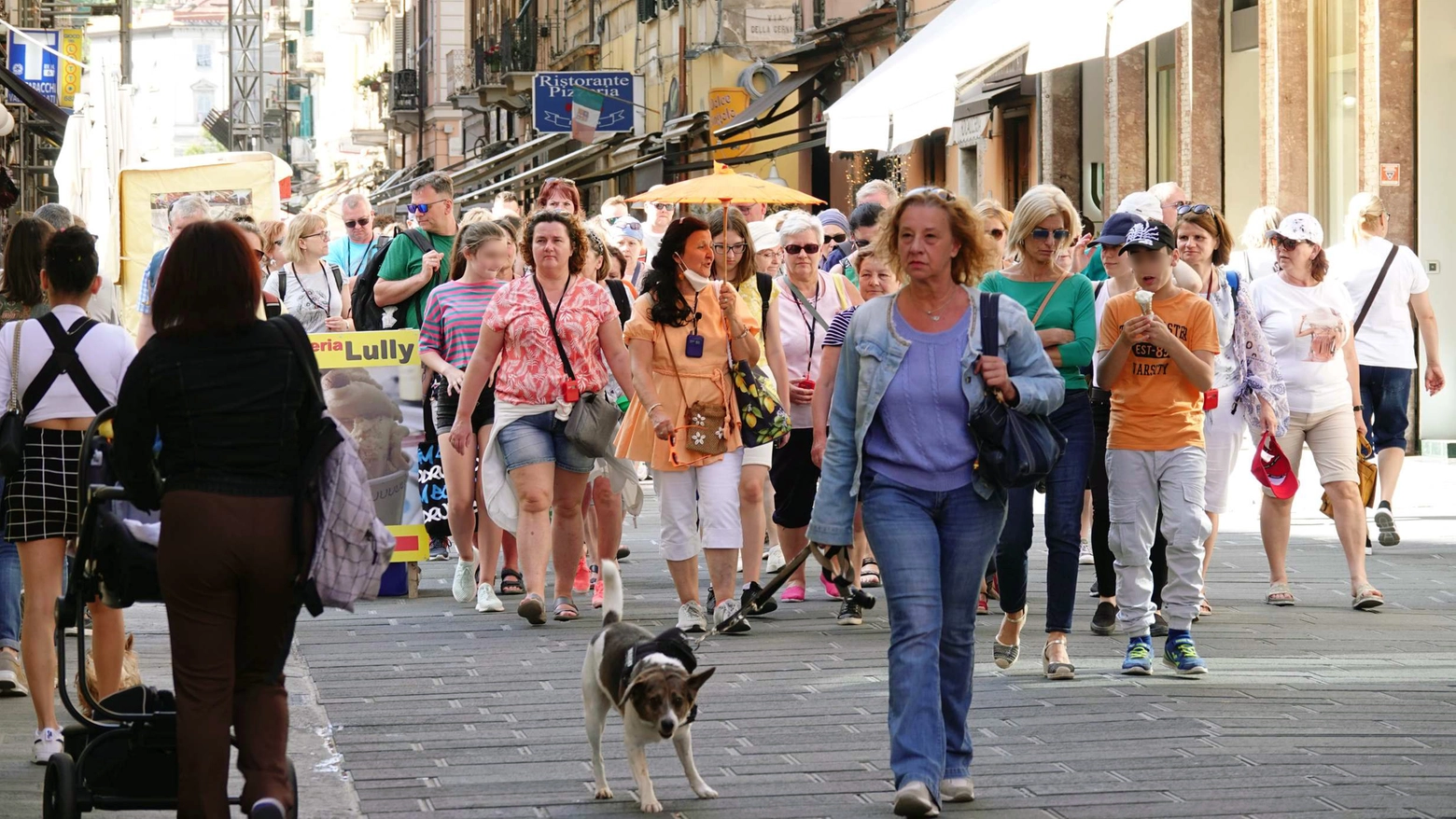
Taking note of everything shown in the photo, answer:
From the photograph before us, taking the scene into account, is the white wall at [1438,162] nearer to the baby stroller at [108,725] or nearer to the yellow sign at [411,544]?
the yellow sign at [411,544]

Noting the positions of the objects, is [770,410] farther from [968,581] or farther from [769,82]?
[769,82]

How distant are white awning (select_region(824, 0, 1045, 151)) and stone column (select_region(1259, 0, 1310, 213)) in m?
5.24

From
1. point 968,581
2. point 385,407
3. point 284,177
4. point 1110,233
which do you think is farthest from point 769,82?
point 968,581

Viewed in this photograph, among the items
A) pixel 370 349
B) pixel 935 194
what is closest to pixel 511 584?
pixel 370 349

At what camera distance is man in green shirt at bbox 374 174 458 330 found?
12.9 meters

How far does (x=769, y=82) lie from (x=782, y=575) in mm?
27768

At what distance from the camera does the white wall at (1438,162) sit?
18.4 m

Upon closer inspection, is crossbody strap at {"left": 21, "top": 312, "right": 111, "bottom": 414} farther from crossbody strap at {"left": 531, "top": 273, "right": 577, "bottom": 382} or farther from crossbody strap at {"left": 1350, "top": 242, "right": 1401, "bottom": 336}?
crossbody strap at {"left": 1350, "top": 242, "right": 1401, "bottom": 336}

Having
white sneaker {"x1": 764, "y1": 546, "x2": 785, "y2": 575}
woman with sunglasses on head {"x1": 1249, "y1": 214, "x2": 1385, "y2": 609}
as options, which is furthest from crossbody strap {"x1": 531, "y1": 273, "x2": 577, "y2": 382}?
woman with sunglasses on head {"x1": 1249, "y1": 214, "x2": 1385, "y2": 609}

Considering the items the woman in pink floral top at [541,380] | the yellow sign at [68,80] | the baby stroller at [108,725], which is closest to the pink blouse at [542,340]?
the woman in pink floral top at [541,380]

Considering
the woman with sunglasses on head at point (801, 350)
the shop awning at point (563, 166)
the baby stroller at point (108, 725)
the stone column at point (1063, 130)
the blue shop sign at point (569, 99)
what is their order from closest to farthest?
the baby stroller at point (108, 725) → the woman with sunglasses on head at point (801, 350) → the stone column at point (1063, 130) → the blue shop sign at point (569, 99) → the shop awning at point (563, 166)

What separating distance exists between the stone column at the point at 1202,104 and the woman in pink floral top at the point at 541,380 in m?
11.7

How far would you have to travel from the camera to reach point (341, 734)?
7848mm

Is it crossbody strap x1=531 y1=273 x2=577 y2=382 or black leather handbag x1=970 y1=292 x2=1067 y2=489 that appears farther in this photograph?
crossbody strap x1=531 y1=273 x2=577 y2=382
